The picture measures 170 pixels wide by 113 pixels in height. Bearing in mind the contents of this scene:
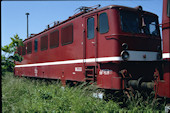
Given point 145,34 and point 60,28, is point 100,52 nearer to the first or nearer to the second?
point 145,34

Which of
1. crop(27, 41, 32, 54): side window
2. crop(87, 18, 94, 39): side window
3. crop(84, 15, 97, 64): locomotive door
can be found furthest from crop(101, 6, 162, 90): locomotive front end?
crop(27, 41, 32, 54): side window

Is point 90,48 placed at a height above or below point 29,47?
below

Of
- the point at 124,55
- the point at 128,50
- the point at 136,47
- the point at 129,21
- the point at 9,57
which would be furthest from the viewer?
the point at 129,21

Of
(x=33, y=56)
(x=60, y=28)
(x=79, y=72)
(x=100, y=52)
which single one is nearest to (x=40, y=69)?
(x=33, y=56)

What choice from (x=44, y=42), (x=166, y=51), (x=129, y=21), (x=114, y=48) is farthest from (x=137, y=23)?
(x=44, y=42)

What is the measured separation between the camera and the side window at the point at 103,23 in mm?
6850

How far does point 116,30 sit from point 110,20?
422mm

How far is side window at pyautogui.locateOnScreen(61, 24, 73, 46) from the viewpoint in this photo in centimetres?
872

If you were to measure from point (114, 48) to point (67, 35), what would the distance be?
3170mm

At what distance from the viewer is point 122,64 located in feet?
21.3

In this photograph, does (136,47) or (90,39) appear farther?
(90,39)

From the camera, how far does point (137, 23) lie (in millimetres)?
7082

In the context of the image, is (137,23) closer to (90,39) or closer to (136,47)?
(136,47)

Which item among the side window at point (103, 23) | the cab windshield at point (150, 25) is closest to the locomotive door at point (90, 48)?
the side window at point (103, 23)
